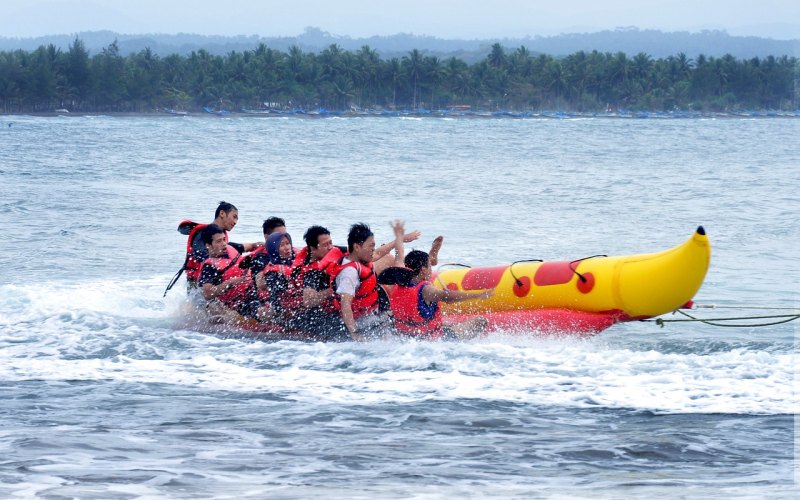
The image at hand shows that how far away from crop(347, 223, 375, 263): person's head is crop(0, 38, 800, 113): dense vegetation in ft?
319

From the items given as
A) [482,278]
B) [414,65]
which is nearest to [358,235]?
[482,278]

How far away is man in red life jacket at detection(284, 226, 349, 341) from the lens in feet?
23.7

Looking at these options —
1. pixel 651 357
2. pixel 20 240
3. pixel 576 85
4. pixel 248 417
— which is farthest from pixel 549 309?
pixel 576 85

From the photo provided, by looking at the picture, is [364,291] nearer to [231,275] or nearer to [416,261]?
[416,261]

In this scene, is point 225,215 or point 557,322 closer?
point 557,322

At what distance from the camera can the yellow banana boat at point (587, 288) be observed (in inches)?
265

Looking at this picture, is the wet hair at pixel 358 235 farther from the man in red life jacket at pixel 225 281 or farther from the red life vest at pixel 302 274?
the man in red life jacket at pixel 225 281

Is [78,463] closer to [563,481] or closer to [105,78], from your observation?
[563,481]

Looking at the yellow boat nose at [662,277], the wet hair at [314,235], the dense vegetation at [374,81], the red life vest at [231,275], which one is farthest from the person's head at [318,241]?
the dense vegetation at [374,81]

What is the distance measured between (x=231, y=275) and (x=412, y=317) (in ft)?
4.92

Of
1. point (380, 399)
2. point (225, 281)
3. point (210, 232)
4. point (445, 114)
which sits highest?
point (445, 114)

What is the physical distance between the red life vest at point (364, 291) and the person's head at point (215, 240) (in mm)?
1100

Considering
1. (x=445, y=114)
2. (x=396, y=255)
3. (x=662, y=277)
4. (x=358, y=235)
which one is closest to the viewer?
(x=662, y=277)

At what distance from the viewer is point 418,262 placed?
288 inches
